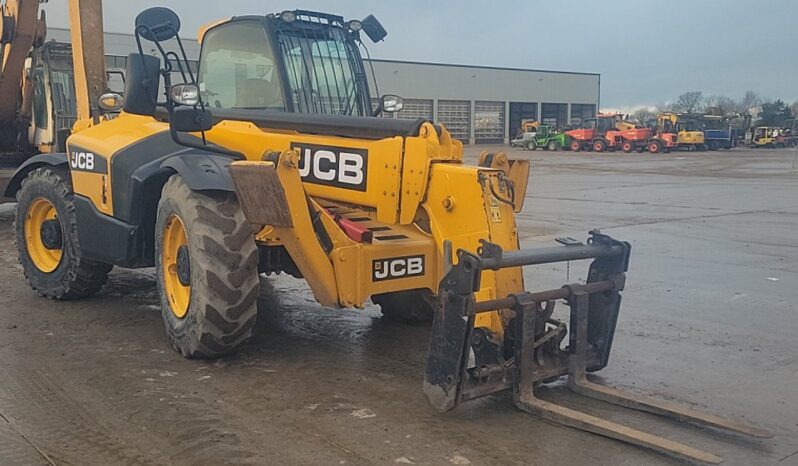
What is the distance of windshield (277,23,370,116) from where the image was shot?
5.75m

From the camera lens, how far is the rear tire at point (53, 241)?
6926mm

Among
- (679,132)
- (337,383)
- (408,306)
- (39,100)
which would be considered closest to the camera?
(337,383)

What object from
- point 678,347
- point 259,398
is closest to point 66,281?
point 259,398

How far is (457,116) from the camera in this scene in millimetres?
64062

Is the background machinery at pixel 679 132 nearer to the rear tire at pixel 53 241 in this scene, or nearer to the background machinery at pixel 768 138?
the background machinery at pixel 768 138

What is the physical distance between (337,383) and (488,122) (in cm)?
6287

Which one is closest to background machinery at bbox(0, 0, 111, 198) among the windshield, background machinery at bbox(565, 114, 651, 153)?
the windshield

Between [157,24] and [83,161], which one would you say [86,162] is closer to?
[83,161]

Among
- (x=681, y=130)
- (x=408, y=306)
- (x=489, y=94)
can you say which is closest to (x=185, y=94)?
(x=408, y=306)

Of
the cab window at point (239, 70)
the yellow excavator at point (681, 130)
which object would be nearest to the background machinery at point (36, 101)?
the cab window at point (239, 70)

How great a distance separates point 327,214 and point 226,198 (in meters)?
0.74

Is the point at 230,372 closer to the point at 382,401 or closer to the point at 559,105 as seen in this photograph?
the point at 382,401

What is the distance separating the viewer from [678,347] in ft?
19.5

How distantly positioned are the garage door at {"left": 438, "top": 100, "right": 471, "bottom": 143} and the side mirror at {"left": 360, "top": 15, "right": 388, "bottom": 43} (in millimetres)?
56568
